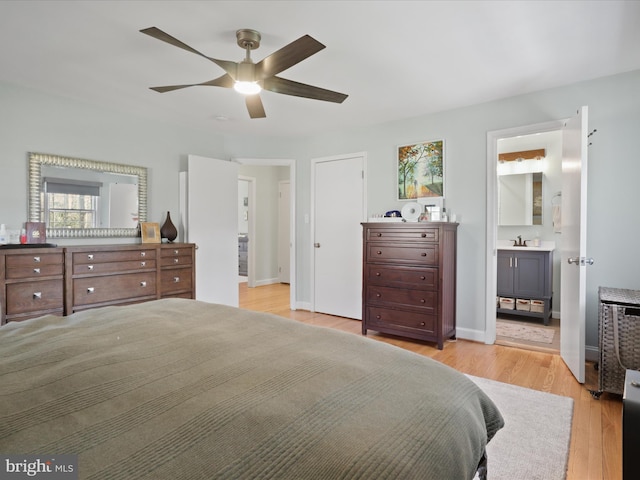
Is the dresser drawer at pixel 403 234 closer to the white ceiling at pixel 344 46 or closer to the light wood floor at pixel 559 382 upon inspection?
the light wood floor at pixel 559 382

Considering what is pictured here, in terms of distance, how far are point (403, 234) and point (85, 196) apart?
3245 mm

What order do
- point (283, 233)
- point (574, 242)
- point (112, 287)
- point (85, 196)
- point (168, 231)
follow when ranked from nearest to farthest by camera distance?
point (574, 242) → point (112, 287) → point (85, 196) → point (168, 231) → point (283, 233)

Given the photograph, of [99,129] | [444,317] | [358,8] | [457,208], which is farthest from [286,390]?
[99,129]

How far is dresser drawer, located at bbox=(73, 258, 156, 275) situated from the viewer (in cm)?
316

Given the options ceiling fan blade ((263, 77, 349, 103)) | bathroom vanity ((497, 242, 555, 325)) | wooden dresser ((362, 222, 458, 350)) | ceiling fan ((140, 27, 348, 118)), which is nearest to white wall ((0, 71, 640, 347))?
wooden dresser ((362, 222, 458, 350))

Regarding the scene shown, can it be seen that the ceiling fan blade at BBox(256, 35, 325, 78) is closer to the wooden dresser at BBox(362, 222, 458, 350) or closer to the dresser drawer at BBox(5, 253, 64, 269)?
the wooden dresser at BBox(362, 222, 458, 350)

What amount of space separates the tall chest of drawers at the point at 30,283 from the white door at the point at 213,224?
1470 millimetres

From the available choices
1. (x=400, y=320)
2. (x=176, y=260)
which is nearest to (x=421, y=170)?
(x=400, y=320)

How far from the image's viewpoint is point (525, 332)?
3.99 meters

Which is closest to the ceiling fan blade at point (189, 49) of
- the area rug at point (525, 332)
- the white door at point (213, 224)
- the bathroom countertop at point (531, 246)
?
the white door at point (213, 224)

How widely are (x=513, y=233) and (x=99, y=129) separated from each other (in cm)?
520

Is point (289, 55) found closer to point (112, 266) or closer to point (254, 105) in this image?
point (254, 105)

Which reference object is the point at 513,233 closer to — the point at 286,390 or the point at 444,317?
the point at 444,317

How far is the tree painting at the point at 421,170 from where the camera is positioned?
12.7 ft
